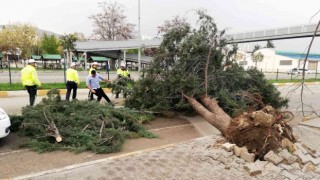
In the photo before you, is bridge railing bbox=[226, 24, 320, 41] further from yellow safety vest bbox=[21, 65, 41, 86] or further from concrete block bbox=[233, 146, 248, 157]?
concrete block bbox=[233, 146, 248, 157]

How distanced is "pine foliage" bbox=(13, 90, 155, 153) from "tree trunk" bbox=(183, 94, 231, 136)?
4.72 ft

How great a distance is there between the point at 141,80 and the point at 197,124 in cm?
222

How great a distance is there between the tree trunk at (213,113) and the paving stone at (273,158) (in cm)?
126

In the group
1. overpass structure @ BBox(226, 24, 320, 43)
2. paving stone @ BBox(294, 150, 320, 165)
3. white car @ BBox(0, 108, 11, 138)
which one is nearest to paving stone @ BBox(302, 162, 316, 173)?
paving stone @ BBox(294, 150, 320, 165)

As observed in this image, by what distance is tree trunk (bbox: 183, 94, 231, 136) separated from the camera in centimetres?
617

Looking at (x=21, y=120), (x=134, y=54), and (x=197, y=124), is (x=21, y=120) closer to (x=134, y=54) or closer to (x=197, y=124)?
(x=197, y=124)

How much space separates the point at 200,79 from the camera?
8266mm

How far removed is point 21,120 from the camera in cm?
644

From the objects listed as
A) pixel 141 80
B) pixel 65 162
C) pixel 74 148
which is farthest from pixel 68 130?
pixel 141 80

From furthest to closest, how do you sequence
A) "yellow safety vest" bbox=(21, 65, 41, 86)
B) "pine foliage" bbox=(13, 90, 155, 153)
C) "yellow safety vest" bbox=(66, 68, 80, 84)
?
1. "yellow safety vest" bbox=(66, 68, 80, 84)
2. "yellow safety vest" bbox=(21, 65, 41, 86)
3. "pine foliage" bbox=(13, 90, 155, 153)

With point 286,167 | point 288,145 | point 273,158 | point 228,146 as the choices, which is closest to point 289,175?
point 286,167

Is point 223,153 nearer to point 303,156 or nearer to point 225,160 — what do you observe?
point 225,160

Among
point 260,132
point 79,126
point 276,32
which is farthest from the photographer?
point 276,32

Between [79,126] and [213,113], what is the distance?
3.14m
